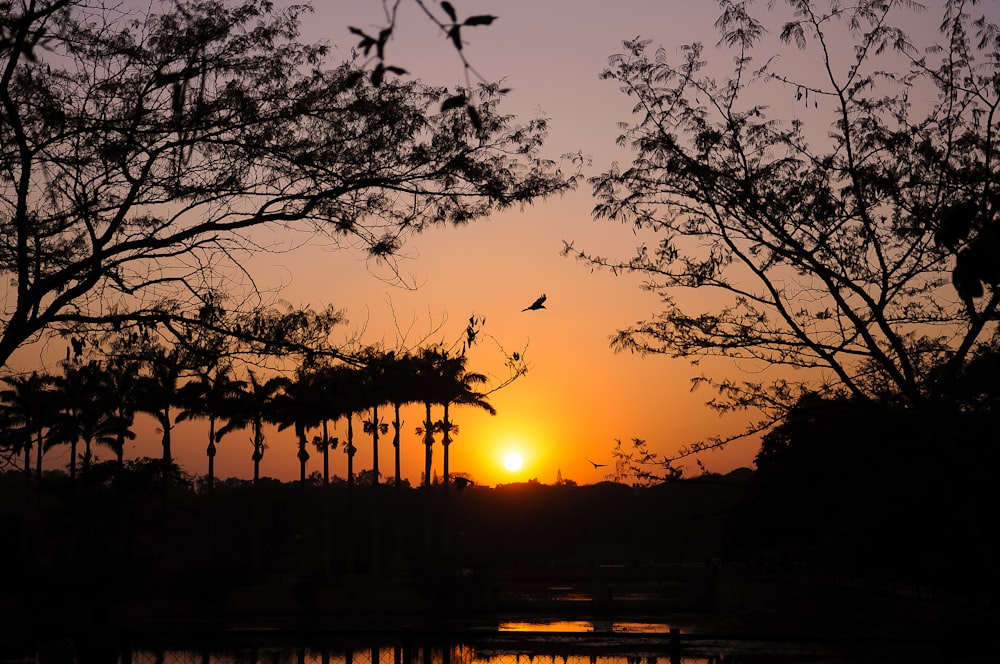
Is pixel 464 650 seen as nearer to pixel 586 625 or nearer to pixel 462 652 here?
pixel 462 652

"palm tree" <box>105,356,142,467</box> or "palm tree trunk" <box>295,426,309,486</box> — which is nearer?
"palm tree" <box>105,356,142,467</box>

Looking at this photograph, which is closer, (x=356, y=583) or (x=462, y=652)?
(x=462, y=652)

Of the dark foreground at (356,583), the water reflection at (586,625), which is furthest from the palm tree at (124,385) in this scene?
the water reflection at (586,625)

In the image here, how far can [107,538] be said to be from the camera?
6494cm

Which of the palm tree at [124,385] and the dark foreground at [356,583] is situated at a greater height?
the palm tree at [124,385]

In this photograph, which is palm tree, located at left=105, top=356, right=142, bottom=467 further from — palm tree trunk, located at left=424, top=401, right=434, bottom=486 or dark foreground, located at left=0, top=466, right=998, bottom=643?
palm tree trunk, located at left=424, top=401, right=434, bottom=486

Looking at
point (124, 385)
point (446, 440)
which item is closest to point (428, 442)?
point (446, 440)

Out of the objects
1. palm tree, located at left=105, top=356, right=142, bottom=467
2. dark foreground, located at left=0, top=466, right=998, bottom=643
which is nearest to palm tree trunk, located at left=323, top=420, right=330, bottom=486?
dark foreground, located at left=0, top=466, right=998, bottom=643

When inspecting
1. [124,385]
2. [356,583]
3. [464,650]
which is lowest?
[464,650]

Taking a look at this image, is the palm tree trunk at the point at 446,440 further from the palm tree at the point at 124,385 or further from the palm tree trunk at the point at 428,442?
the palm tree at the point at 124,385

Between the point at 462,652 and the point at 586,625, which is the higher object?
the point at 462,652

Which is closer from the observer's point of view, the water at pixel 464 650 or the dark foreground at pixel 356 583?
the water at pixel 464 650

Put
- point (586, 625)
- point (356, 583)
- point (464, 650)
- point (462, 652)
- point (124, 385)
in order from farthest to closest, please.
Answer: point (586, 625) < point (356, 583) < point (464, 650) < point (462, 652) < point (124, 385)

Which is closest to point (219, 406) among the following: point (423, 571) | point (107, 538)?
point (423, 571)
